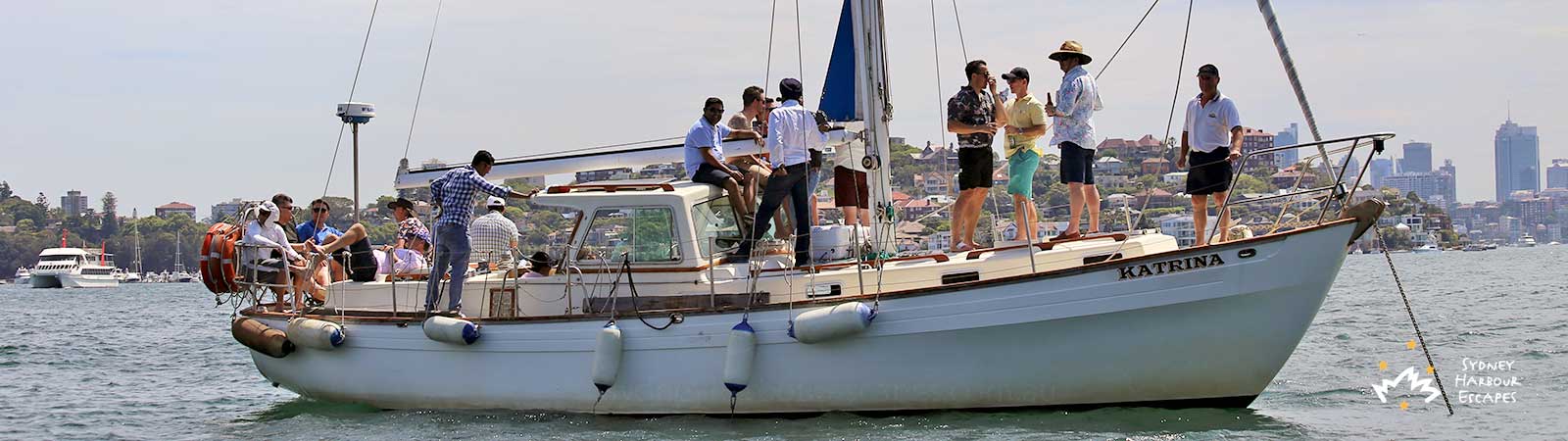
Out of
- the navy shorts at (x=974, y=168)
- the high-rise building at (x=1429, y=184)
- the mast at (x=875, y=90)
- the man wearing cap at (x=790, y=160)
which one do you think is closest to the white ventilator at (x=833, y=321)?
the man wearing cap at (x=790, y=160)

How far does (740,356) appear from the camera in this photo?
12797 mm

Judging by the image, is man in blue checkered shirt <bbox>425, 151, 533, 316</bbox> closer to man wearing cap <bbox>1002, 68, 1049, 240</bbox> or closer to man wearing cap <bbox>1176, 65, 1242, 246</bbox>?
man wearing cap <bbox>1002, 68, 1049, 240</bbox>

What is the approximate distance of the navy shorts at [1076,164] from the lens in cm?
1337

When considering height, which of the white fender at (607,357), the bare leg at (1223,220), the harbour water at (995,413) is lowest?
the harbour water at (995,413)

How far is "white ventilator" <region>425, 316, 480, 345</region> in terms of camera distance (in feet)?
45.0

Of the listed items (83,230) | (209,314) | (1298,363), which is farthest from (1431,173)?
(83,230)

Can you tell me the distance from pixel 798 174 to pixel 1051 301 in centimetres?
268

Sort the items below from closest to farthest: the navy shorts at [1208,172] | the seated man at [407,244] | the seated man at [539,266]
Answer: the navy shorts at [1208,172] < the seated man at [539,266] < the seated man at [407,244]

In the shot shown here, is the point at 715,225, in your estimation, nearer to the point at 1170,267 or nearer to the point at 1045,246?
the point at 1045,246

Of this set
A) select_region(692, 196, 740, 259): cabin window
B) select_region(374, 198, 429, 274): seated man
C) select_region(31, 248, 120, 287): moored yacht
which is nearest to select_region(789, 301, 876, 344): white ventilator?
select_region(692, 196, 740, 259): cabin window

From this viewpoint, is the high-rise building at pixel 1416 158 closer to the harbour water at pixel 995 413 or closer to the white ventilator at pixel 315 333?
the harbour water at pixel 995 413

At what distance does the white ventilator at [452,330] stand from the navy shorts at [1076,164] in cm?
503

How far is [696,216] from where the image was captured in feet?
45.3

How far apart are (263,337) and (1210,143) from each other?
8627 mm
